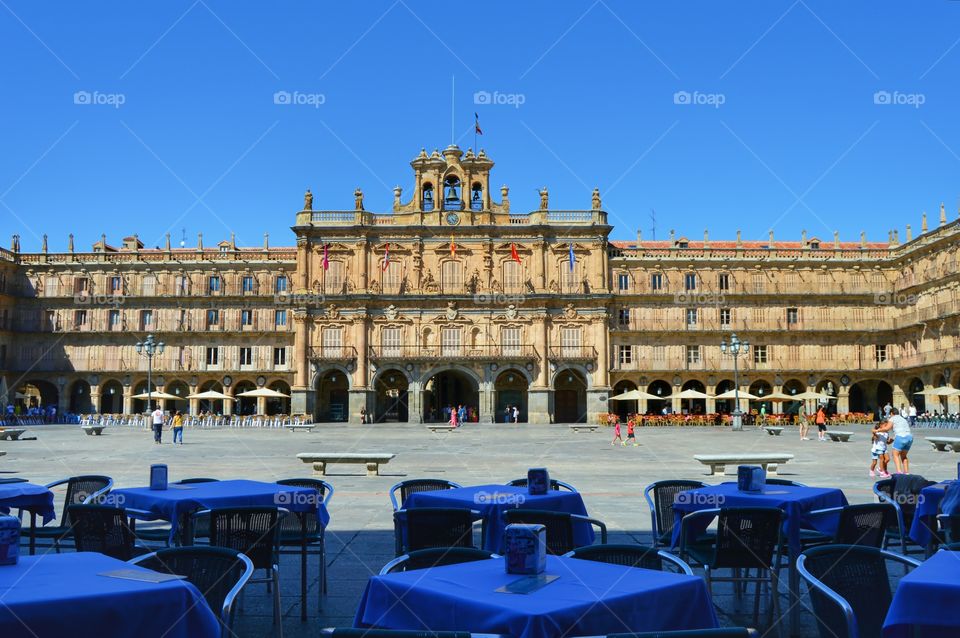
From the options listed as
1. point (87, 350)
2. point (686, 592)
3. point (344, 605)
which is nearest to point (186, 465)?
point (344, 605)

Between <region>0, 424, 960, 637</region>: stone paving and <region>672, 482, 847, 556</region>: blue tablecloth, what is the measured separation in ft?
2.11

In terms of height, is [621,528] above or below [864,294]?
below

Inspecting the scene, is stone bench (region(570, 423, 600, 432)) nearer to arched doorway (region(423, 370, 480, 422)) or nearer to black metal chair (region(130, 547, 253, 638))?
arched doorway (region(423, 370, 480, 422))

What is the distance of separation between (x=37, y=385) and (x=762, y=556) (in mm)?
60285

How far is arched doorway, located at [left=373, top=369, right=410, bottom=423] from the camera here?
174 feet

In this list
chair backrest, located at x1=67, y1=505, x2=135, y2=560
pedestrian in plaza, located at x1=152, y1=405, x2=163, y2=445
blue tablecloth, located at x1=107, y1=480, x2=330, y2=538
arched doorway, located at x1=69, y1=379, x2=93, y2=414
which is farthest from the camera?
arched doorway, located at x1=69, y1=379, x2=93, y2=414

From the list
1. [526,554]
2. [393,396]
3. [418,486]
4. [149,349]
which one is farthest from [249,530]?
[393,396]

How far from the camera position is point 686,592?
422cm

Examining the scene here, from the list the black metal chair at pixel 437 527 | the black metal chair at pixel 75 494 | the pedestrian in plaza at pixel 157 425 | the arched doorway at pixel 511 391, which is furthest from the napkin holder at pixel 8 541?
the arched doorway at pixel 511 391

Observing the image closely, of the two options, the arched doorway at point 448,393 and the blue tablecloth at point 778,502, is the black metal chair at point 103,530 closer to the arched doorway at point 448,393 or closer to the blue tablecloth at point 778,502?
the blue tablecloth at point 778,502

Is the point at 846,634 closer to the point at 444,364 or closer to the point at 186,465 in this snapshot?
the point at 186,465

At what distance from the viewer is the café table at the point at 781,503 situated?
717cm

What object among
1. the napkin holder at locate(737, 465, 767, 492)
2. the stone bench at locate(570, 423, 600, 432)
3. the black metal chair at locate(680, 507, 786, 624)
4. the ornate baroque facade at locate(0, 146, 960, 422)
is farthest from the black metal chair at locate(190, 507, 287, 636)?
the ornate baroque facade at locate(0, 146, 960, 422)

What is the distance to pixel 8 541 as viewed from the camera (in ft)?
15.2
